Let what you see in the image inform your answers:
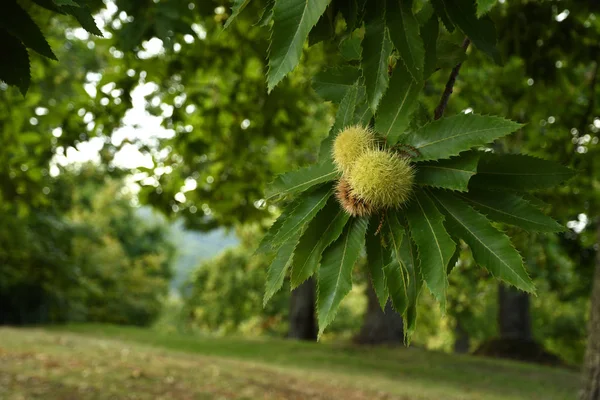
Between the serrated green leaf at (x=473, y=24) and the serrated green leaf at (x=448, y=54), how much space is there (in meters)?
0.07

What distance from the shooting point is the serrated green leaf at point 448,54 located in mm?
1526

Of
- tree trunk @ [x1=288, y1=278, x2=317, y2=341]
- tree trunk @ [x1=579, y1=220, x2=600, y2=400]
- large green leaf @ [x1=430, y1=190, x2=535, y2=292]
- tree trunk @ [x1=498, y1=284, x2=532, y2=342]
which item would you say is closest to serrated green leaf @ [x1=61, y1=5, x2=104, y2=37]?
large green leaf @ [x1=430, y1=190, x2=535, y2=292]

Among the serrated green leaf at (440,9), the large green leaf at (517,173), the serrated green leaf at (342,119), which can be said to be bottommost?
the large green leaf at (517,173)

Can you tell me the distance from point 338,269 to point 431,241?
0.21m

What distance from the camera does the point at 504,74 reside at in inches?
255

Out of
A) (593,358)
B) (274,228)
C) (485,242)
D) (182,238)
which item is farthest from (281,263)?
(182,238)

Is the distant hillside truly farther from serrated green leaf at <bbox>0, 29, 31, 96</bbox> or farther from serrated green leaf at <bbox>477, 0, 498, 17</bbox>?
serrated green leaf at <bbox>477, 0, 498, 17</bbox>

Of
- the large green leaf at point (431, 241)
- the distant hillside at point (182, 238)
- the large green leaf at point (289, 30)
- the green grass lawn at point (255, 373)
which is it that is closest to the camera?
the large green leaf at point (289, 30)

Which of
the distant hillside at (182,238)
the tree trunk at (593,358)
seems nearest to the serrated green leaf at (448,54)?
the tree trunk at (593,358)

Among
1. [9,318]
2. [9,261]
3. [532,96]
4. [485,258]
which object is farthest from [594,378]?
[9,318]

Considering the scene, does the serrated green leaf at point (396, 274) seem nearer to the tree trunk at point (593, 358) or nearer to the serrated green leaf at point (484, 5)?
the serrated green leaf at point (484, 5)

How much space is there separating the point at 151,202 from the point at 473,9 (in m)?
4.82

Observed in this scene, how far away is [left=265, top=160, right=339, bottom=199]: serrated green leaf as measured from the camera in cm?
138

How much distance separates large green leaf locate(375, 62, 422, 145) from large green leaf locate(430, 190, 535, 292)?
18 cm
